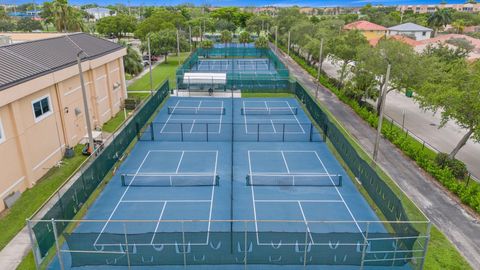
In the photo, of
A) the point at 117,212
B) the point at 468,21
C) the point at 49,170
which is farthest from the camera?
the point at 468,21

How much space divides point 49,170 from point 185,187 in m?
9.33

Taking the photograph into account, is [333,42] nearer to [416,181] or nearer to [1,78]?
[416,181]

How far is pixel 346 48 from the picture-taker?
43094 millimetres

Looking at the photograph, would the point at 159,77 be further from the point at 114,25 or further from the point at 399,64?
the point at 114,25

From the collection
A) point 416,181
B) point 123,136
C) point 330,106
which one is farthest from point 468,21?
point 123,136

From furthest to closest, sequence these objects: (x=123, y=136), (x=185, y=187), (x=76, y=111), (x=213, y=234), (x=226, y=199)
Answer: (x=76, y=111) → (x=123, y=136) → (x=185, y=187) → (x=226, y=199) → (x=213, y=234)

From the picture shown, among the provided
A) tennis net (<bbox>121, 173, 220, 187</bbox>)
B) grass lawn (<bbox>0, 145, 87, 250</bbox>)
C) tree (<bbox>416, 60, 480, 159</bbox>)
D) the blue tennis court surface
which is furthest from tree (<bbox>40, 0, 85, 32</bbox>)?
tree (<bbox>416, 60, 480, 159</bbox>)

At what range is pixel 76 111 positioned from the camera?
2780 cm

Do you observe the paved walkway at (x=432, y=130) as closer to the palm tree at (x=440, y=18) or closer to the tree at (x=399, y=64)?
the tree at (x=399, y=64)

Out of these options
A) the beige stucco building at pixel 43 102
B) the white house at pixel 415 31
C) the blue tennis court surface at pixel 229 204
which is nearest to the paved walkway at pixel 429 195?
the blue tennis court surface at pixel 229 204

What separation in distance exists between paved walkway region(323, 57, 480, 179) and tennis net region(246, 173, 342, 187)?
8901 millimetres

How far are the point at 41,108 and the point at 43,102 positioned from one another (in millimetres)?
465

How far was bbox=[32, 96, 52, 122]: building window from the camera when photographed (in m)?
22.8

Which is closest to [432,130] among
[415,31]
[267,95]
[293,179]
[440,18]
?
[293,179]
